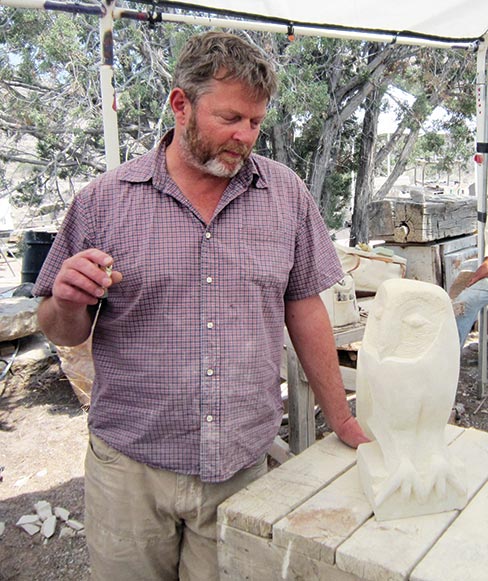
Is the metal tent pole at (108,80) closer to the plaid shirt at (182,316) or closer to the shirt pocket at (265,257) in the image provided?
the plaid shirt at (182,316)

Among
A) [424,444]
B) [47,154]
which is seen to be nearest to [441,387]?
[424,444]

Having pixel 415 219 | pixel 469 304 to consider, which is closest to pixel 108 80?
pixel 469 304

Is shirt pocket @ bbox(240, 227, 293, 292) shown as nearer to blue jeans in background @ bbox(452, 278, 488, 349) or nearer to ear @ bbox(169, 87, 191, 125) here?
ear @ bbox(169, 87, 191, 125)

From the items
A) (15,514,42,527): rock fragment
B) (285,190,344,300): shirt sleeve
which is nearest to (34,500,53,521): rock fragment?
(15,514,42,527): rock fragment

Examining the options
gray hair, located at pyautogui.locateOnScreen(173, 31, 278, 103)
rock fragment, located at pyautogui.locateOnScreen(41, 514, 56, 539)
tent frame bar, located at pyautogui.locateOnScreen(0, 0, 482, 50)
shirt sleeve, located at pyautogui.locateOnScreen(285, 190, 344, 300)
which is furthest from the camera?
rock fragment, located at pyautogui.locateOnScreen(41, 514, 56, 539)

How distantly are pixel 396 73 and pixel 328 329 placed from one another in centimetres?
626

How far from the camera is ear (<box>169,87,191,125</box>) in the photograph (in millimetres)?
1535

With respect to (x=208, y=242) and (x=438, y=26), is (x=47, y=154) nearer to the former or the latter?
(x=438, y=26)

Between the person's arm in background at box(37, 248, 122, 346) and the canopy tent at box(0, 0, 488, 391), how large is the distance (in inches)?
47.2

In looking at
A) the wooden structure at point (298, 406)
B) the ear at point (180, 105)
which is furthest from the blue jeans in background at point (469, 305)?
the ear at point (180, 105)

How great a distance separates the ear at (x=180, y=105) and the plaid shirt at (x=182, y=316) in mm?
133

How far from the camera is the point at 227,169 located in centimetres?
152

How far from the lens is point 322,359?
1.71m

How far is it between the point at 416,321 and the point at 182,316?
594mm
